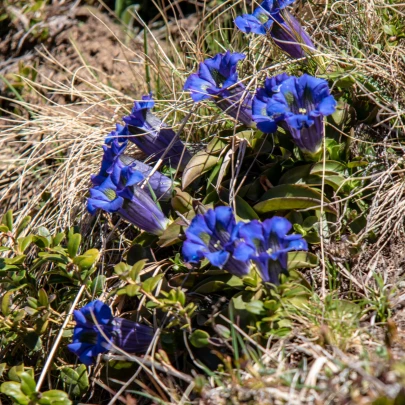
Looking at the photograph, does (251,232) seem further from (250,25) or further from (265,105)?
(250,25)

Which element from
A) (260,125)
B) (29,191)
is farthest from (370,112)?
(29,191)

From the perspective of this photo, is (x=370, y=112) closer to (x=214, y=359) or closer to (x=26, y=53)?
(x=214, y=359)

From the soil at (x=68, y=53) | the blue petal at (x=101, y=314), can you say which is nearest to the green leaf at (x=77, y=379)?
the blue petal at (x=101, y=314)

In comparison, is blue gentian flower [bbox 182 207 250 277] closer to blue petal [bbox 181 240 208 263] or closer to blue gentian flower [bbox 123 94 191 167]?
blue petal [bbox 181 240 208 263]

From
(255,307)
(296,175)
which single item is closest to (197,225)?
(255,307)

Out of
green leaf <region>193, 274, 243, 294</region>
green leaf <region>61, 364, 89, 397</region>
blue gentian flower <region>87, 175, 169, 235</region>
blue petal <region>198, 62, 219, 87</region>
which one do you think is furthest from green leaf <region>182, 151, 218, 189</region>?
green leaf <region>61, 364, 89, 397</region>

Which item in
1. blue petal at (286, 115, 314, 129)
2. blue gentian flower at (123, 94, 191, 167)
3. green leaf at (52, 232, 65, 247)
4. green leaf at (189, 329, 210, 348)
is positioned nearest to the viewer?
green leaf at (189, 329, 210, 348)
